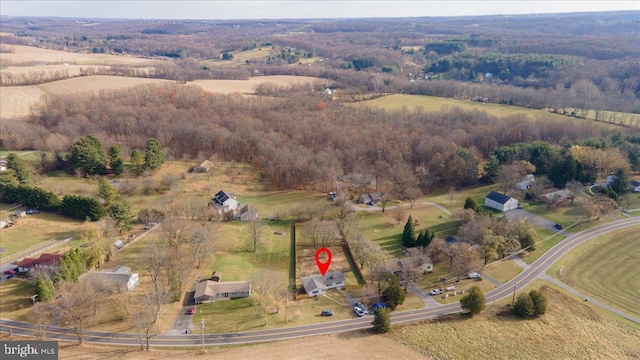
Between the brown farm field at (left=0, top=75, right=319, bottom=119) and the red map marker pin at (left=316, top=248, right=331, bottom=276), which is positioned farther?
the brown farm field at (left=0, top=75, right=319, bottom=119)

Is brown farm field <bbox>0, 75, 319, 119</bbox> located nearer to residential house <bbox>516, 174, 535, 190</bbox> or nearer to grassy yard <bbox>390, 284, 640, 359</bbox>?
residential house <bbox>516, 174, 535, 190</bbox>

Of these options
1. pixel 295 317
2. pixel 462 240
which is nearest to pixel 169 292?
pixel 295 317

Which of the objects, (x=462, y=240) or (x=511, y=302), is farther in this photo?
(x=462, y=240)

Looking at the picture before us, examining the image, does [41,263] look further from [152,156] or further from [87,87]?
[87,87]

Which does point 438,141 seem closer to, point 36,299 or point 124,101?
point 36,299

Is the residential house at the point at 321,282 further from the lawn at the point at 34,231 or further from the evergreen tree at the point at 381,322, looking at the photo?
the lawn at the point at 34,231

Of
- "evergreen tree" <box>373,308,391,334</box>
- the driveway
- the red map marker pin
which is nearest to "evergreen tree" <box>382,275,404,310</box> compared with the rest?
"evergreen tree" <box>373,308,391,334</box>
